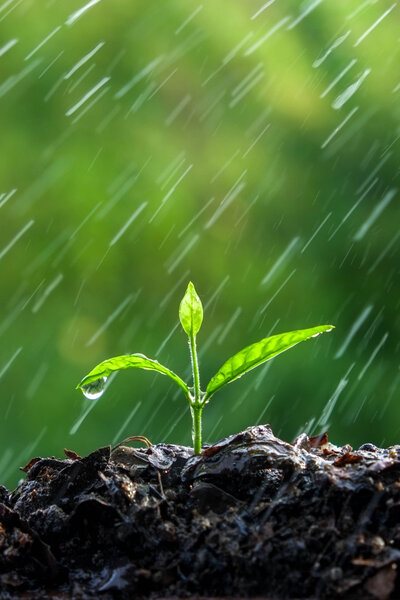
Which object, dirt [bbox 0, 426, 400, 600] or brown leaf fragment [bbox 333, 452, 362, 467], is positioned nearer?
dirt [bbox 0, 426, 400, 600]

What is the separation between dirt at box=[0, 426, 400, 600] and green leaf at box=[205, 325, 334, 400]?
0.09m

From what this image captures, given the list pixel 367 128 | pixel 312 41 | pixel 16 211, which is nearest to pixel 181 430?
pixel 16 211

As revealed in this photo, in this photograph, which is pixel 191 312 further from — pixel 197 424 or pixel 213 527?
pixel 213 527

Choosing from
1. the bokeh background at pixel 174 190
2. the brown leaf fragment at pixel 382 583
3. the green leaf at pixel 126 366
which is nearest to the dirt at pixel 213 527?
the brown leaf fragment at pixel 382 583

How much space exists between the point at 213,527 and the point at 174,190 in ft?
8.83

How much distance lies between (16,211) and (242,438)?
2.65 metres

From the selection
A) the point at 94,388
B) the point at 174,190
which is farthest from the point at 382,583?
the point at 174,190

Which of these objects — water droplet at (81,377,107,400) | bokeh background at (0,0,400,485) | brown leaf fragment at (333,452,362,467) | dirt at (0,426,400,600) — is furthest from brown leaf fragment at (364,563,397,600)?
bokeh background at (0,0,400,485)

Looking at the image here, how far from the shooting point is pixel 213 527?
2.68ft

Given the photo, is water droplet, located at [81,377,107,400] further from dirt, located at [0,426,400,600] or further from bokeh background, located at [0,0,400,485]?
bokeh background, located at [0,0,400,485]

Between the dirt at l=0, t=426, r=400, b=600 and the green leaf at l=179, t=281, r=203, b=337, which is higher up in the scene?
the green leaf at l=179, t=281, r=203, b=337

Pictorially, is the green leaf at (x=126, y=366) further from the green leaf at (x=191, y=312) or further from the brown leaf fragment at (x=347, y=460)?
the brown leaf fragment at (x=347, y=460)

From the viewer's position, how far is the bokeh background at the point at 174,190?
10.4 feet

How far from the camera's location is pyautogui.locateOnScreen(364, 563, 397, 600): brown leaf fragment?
0.69m
